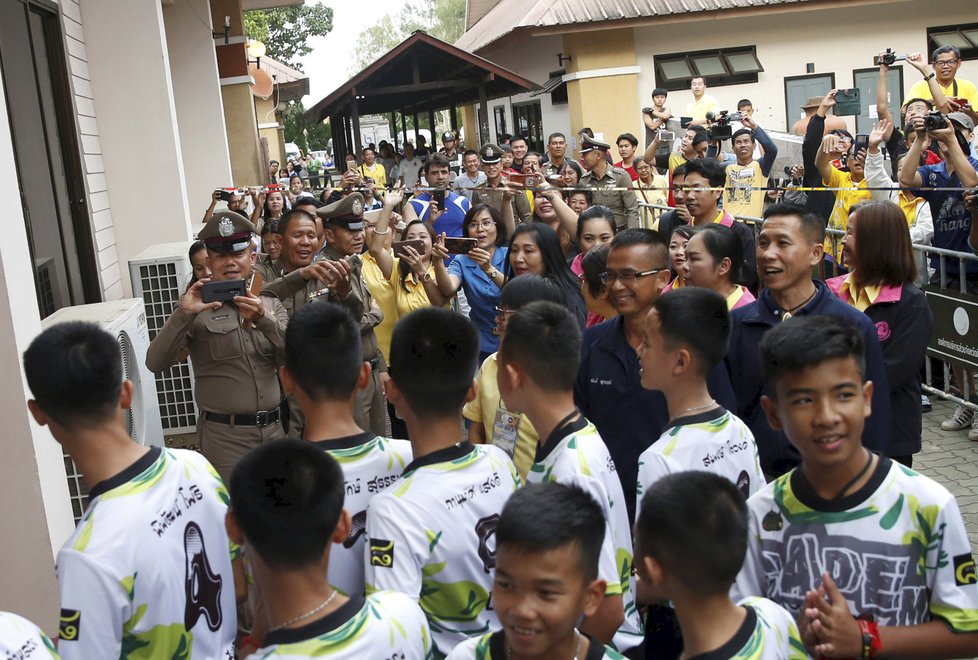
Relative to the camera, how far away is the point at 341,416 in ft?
10.1

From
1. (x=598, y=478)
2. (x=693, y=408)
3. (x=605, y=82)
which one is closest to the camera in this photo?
(x=598, y=478)

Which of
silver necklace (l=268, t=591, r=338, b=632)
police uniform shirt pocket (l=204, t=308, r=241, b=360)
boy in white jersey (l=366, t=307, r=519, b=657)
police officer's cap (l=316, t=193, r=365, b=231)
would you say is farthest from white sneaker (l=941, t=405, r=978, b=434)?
silver necklace (l=268, t=591, r=338, b=632)

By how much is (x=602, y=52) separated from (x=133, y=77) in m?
13.6

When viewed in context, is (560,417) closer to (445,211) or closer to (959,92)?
(445,211)

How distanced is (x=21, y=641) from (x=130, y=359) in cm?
367

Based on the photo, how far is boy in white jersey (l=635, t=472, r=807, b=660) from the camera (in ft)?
6.94

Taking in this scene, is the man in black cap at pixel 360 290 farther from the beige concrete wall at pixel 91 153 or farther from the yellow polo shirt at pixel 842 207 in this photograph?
the yellow polo shirt at pixel 842 207

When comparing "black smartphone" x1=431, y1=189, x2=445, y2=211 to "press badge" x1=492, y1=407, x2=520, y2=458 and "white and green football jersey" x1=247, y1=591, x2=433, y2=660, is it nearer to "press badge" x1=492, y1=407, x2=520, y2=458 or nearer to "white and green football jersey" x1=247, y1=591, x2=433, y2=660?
"press badge" x1=492, y1=407, x2=520, y2=458

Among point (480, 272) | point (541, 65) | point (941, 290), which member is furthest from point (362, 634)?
point (541, 65)

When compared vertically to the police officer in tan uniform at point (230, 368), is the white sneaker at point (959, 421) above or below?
below

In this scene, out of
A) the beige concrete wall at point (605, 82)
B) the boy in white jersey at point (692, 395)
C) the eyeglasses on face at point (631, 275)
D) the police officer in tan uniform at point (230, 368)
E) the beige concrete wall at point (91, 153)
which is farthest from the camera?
the beige concrete wall at point (605, 82)

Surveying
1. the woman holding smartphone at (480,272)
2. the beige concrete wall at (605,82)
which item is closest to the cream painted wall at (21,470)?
the woman holding smartphone at (480,272)

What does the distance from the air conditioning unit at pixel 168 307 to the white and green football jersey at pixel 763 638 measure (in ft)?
17.7

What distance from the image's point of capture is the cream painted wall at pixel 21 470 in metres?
4.10
